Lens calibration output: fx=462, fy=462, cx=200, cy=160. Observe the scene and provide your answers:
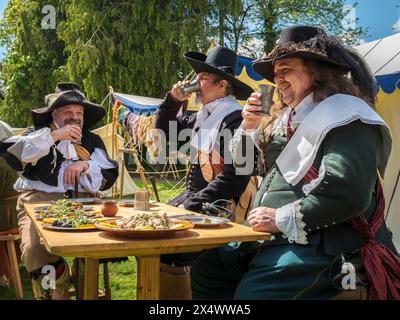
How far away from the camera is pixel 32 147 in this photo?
10.7 feet

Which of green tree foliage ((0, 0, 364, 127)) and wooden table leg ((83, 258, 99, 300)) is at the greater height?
green tree foliage ((0, 0, 364, 127))

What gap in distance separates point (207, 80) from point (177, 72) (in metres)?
14.9

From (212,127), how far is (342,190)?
1396mm

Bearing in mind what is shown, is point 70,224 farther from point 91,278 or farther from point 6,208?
point 6,208

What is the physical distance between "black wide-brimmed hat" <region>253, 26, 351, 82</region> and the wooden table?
33.4 inches

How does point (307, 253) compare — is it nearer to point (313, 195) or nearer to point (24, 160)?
point (313, 195)

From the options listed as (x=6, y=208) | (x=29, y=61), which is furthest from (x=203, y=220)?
(x=29, y=61)

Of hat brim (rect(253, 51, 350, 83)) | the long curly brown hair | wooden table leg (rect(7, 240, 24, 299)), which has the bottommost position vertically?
wooden table leg (rect(7, 240, 24, 299))

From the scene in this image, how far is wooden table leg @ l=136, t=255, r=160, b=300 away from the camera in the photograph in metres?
1.89

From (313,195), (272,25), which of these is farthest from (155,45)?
(313,195)

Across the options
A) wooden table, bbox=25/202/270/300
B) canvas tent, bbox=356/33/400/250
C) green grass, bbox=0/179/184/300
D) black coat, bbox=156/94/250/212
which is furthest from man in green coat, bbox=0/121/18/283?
canvas tent, bbox=356/33/400/250

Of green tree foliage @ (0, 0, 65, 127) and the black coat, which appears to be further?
green tree foliage @ (0, 0, 65, 127)

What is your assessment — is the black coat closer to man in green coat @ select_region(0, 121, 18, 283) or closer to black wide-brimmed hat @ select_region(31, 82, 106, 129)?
black wide-brimmed hat @ select_region(31, 82, 106, 129)

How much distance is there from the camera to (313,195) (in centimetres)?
196
